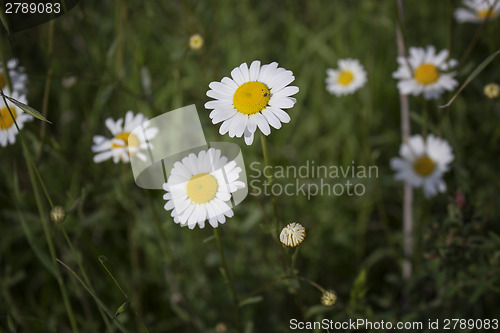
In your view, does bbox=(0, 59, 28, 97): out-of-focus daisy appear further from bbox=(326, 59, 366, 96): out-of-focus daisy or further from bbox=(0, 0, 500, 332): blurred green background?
bbox=(326, 59, 366, 96): out-of-focus daisy

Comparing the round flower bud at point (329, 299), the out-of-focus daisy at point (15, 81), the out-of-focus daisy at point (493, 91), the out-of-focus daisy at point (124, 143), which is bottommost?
the round flower bud at point (329, 299)

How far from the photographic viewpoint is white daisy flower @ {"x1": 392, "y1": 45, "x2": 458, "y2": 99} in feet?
6.38

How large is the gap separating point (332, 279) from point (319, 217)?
35 cm

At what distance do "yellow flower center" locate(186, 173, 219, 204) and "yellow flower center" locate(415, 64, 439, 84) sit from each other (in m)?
1.20

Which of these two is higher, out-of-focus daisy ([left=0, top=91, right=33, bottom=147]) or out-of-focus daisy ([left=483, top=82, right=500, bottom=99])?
out-of-focus daisy ([left=0, top=91, right=33, bottom=147])

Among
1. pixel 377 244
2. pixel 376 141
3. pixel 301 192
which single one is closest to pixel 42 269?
pixel 301 192

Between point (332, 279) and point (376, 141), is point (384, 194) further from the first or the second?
point (332, 279)

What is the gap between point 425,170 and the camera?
83.5 inches

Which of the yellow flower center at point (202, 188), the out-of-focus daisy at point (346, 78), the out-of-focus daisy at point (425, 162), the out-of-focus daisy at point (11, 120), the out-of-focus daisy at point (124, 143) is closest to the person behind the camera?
the yellow flower center at point (202, 188)

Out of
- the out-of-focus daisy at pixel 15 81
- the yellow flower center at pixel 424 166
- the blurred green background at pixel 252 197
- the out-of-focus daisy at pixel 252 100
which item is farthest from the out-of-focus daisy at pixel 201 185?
the yellow flower center at pixel 424 166

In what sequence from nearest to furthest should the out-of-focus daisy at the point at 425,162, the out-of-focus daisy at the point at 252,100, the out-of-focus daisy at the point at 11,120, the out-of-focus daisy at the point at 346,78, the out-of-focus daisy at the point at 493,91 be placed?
the out-of-focus daisy at the point at 252,100
the out-of-focus daisy at the point at 11,120
the out-of-focus daisy at the point at 493,91
the out-of-focus daisy at the point at 425,162
the out-of-focus daisy at the point at 346,78

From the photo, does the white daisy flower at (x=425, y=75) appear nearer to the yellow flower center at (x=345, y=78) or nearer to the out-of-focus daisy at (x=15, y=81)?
the yellow flower center at (x=345, y=78)

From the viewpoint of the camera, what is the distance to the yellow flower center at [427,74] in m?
2.00

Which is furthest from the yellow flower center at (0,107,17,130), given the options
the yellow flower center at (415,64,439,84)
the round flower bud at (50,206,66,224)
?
the yellow flower center at (415,64,439,84)
